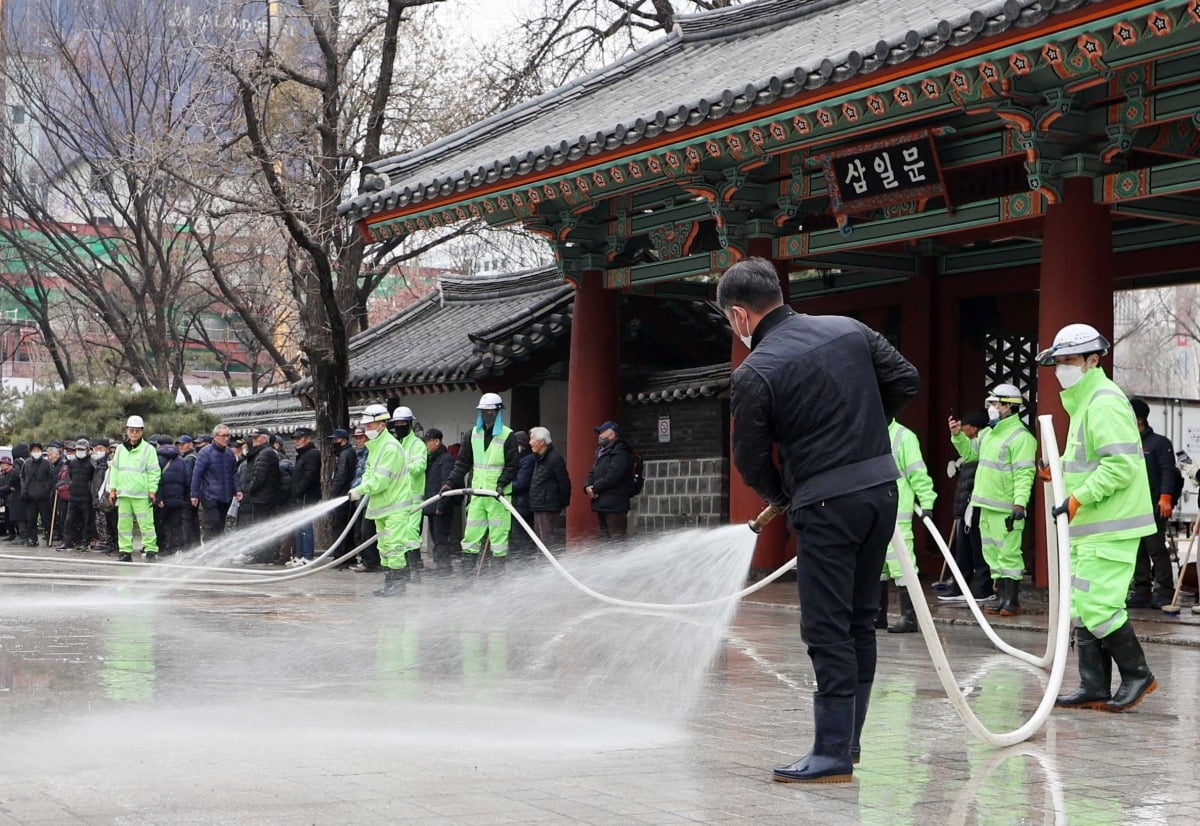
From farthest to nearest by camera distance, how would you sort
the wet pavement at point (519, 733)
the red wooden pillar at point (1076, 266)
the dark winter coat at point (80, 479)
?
the dark winter coat at point (80, 479) → the red wooden pillar at point (1076, 266) → the wet pavement at point (519, 733)

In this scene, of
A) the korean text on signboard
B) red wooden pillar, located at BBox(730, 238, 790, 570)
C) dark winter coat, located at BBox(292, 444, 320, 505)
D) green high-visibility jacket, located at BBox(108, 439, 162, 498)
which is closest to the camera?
the korean text on signboard

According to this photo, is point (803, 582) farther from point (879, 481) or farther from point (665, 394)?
point (665, 394)

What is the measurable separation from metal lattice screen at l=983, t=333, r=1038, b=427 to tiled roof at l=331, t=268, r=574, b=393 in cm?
568

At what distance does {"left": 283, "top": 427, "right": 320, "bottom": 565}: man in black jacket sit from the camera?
20250mm

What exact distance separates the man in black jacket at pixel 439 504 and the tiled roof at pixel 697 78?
2983mm

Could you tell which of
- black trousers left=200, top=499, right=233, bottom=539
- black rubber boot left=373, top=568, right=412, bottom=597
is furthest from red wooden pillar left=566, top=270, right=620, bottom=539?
black trousers left=200, top=499, right=233, bottom=539

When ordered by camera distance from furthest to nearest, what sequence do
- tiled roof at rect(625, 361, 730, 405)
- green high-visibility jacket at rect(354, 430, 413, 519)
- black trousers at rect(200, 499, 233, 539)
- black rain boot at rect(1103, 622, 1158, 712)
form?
black trousers at rect(200, 499, 233, 539) < tiled roof at rect(625, 361, 730, 405) < green high-visibility jacket at rect(354, 430, 413, 519) < black rain boot at rect(1103, 622, 1158, 712)

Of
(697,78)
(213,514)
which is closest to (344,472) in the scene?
(213,514)

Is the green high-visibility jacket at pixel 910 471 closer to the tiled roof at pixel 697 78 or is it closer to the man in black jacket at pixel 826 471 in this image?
the tiled roof at pixel 697 78

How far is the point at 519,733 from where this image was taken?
20.8ft

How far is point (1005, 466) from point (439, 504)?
8103 millimetres

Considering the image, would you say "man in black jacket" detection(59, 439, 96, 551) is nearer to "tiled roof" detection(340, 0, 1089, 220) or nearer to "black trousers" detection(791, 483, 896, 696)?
"tiled roof" detection(340, 0, 1089, 220)

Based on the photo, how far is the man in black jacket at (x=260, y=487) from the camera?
20625mm

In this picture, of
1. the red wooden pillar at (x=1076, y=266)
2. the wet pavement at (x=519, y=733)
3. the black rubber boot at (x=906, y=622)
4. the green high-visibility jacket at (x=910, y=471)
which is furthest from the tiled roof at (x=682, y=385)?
the wet pavement at (x=519, y=733)
